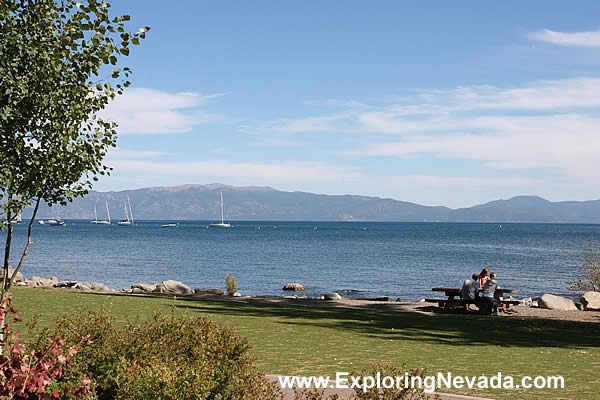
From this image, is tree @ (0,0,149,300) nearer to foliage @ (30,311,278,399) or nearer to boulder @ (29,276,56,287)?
foliage @ (30,311,278,399)

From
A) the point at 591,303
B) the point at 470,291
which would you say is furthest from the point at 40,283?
the point at 591,303

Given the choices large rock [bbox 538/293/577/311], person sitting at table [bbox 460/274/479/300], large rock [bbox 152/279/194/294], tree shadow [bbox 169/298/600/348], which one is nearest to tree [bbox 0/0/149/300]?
tree shadow [bbox 169/298/600/348]

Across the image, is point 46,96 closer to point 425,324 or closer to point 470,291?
point 425,324

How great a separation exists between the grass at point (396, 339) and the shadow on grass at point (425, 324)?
0.03 metres

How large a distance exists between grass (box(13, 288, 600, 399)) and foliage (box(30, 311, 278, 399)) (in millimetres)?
575

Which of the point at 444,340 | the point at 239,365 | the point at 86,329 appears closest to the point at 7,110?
the point at 86,329

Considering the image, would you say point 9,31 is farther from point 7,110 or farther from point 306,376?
point 306,376

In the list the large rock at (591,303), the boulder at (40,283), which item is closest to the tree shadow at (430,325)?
the large rock at (591,303)

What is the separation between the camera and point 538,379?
9367 mm

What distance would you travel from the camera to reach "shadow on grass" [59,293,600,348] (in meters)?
14.2

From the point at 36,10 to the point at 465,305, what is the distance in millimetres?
17396

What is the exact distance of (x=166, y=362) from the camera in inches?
263

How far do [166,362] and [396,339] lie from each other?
807 centimetres

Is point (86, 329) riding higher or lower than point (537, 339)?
higher
